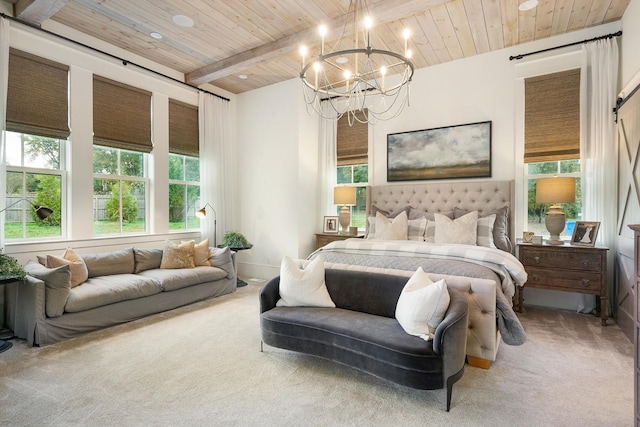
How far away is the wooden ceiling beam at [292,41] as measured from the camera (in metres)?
3.20

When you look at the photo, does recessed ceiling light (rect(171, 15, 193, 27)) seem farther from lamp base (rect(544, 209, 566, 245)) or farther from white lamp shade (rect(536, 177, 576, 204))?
lamp base (rect(544, 209, 566, 245))

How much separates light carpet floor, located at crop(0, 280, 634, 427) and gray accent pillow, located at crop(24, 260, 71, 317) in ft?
1.11

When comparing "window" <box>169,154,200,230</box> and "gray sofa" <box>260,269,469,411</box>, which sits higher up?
"window" <box>169,154,200,230</box>

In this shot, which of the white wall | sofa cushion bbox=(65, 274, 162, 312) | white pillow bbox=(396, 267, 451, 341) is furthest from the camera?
the white wall

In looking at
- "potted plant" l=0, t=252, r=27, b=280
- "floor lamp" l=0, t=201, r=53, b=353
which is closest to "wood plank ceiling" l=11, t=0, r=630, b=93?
"floor lamp" l=0, t=201, r=53, b=353

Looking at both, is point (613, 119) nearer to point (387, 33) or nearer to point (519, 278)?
point (519, 278)

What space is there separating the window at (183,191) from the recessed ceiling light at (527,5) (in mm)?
4832

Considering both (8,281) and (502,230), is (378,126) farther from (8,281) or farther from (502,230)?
(8,281)

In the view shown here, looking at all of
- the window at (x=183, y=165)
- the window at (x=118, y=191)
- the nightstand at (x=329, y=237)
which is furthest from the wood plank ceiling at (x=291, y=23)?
the nightstand at (x=329, y=237)

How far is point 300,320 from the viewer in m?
2.53

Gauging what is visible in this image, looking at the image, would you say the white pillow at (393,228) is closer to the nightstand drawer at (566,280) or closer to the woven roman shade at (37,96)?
the nightstand drawer at (566,280)

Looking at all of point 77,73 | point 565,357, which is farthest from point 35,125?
point 565,357

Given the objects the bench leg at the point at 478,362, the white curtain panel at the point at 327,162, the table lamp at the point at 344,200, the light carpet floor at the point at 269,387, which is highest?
the white curtain panel at the point at 327,162

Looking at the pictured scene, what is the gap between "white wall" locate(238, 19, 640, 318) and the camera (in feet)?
14.4
